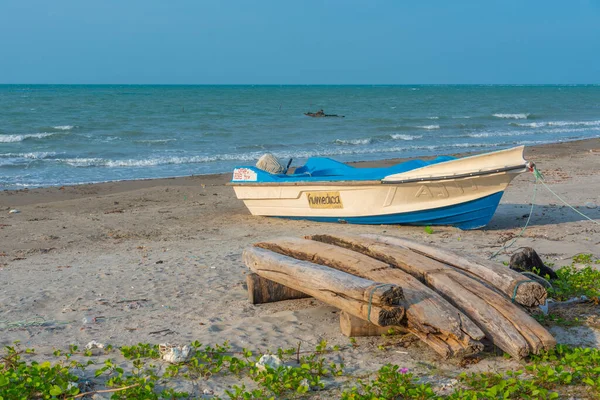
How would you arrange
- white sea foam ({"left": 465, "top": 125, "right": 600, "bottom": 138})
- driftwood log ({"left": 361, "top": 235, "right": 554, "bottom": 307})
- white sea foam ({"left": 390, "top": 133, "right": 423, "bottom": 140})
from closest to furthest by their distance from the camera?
driftwood log ({"left": 361, "top": 235, "right": 554, "bottom": 307}) < white sea foam ({"left": 390, "top": 133, "right": 423, "bottom": 140}) < white sea foam ({"left": 465, "top": 125, "right": 600, "bottom": 138})

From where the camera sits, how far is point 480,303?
14.8 ft

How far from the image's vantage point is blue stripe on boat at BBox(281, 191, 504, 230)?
894cm

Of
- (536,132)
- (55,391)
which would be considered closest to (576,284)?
(55,391)

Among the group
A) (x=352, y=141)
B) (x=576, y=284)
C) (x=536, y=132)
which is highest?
(x=576, y=284)

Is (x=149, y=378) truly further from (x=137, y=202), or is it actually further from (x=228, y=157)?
(x=228, y=157)

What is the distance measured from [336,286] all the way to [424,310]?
672mm

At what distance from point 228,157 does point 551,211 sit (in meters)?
12.1

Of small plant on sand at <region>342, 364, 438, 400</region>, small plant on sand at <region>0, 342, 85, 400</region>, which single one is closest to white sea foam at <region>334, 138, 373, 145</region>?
small plant on sand at <region>342, 364, 438, 400</region>

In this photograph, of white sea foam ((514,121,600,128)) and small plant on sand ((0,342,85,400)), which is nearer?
small plant on sand ((0,342,85,400))

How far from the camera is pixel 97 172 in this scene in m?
17.5

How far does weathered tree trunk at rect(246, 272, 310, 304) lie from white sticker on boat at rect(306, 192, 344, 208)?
154 inches

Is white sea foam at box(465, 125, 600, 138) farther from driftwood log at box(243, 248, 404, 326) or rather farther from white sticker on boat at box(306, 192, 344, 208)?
driftwood log at box(243, 248, 404, 326)

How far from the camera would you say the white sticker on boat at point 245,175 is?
1032 cm

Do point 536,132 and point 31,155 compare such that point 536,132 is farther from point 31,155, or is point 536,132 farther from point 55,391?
point 55,391
